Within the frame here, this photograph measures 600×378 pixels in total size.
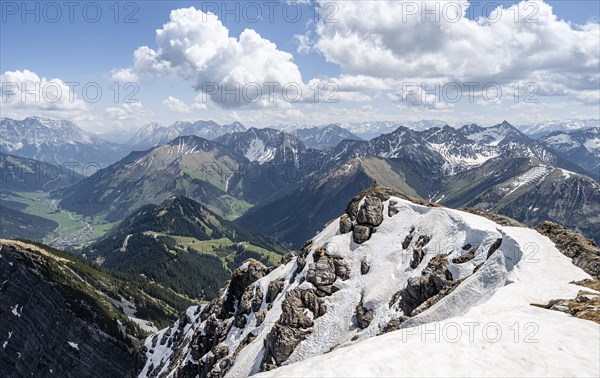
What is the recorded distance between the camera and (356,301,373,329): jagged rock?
57.9 meters

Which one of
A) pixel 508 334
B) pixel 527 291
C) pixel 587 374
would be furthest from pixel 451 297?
pixel 587 374

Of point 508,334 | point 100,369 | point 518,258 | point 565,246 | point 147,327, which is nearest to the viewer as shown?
point 508,334

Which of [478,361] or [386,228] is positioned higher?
[478,361]

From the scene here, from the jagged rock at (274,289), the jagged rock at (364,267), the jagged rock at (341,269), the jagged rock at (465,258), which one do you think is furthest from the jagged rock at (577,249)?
the jagged rock at (274,289)

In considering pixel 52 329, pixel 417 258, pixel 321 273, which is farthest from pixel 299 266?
pixel 52 329

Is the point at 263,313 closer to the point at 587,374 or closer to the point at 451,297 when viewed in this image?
the point at 451,297

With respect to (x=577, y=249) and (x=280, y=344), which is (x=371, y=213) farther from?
(x=577, y=249)

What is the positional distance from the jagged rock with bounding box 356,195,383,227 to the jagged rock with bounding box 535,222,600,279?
96.1 feet

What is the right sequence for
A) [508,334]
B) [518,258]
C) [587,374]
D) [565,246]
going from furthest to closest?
[565,246] → [518,258] → [508,334] → [587,374]

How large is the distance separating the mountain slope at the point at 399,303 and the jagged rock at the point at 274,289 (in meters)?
0.27

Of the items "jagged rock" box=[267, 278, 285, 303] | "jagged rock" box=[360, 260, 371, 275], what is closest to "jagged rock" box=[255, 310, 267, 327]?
"jagged rock" box=[267, 278, 285, 303]

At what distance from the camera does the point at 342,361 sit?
17.6 meters

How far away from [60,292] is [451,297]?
523ft

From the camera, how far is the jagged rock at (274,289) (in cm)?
7681
